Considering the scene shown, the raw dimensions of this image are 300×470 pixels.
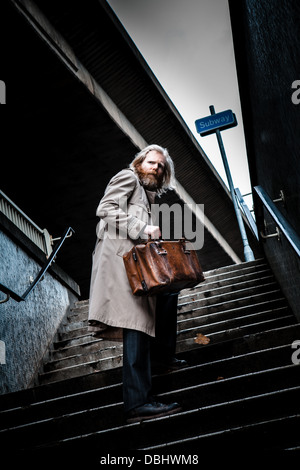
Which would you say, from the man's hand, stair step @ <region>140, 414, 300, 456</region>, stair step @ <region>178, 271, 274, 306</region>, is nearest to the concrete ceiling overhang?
stair step @ <region>178, 271, 274, 306</region>

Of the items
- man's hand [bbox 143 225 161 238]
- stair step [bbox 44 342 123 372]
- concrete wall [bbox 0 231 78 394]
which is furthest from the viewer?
stair step [bbox 44 342 123 372]

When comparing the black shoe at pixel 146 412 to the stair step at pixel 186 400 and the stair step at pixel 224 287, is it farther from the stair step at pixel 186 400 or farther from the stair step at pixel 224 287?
the stair step at pixel 224 287

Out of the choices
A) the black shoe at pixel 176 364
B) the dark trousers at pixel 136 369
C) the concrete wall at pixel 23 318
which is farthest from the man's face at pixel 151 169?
the concrete wall at pixel 23 318

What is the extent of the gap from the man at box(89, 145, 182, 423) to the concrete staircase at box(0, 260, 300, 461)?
164 mm

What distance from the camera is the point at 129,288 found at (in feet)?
10.3

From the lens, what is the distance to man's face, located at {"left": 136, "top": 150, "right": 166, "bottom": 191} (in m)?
3.50

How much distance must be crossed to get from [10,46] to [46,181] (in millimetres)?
3714

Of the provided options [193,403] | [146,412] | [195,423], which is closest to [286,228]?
[193,403]

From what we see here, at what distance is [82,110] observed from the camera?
330 inches

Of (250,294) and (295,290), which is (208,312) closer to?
(250,294)

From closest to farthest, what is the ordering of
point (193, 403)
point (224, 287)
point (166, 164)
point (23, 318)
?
point (193, 403) < point (166, 164) < point (23, 318) < point (224, 287)

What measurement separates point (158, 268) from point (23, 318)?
2998 mm

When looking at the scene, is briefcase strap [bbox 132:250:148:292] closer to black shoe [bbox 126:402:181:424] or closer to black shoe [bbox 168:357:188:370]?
black shoe [bbox 126:402:181:424]

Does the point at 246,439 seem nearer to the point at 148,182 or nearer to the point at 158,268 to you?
the point at 158,268
